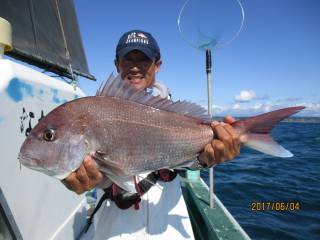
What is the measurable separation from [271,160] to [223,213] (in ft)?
44.1

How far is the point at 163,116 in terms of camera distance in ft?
7.84

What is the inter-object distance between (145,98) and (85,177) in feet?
2.65

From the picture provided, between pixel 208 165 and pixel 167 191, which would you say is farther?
pixel 167 191

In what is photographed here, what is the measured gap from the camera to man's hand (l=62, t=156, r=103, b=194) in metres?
2.12

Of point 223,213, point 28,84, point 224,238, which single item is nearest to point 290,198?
point 223,213

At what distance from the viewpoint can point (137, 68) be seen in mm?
3107

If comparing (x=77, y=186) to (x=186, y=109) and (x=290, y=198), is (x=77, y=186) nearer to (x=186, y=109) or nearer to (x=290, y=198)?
Result: (x=186, y=109)

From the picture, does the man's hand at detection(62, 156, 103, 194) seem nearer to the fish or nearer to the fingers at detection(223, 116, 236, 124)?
the fish

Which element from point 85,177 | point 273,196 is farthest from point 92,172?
point 273,196

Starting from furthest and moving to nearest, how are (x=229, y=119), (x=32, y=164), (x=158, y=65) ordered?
(x=158, y=65) < (x=229, y=119) < (x=32, y=164)

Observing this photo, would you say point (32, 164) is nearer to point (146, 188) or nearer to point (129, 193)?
point (129, 193)

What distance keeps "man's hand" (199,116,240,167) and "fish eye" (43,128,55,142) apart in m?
1.24
